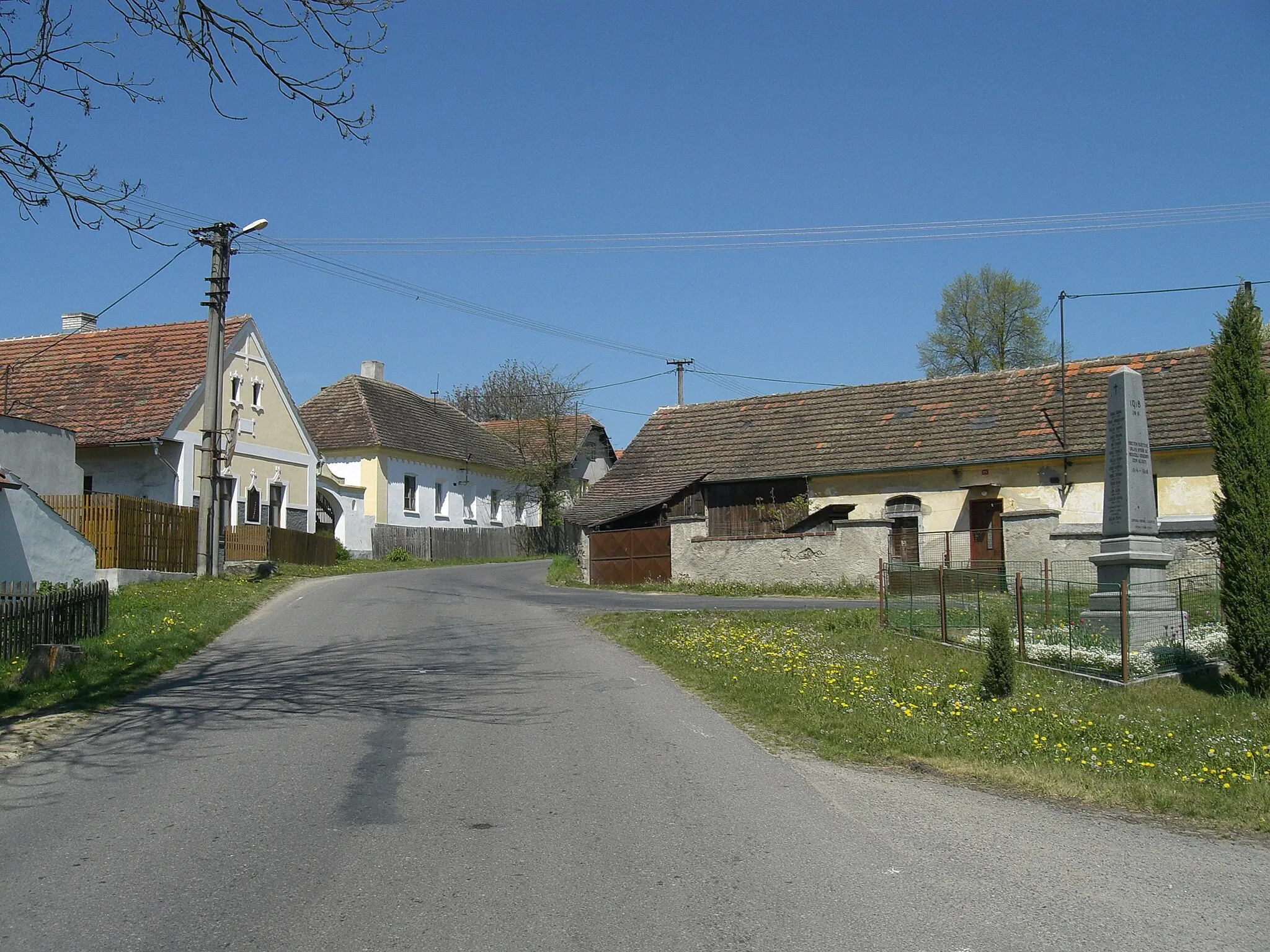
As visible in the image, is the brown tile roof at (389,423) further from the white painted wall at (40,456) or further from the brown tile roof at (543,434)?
the white painted wall at (40,456)

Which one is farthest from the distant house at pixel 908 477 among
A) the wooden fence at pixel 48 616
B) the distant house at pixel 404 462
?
the wooden fence at pixel 48 616

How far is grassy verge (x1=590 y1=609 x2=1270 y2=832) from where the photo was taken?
26.9 feet

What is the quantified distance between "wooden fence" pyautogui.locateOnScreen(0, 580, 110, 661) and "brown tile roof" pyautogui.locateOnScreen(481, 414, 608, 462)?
39.6 meters

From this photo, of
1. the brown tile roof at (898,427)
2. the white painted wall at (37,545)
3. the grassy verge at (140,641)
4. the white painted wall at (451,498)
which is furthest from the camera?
the white painted wall at (451,498)

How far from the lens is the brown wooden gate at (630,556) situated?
29578 mm

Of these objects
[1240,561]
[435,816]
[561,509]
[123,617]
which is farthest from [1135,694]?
[561,509]

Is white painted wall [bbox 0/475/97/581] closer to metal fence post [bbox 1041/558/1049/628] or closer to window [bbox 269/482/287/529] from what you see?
metal fence post [bbox 1041/558/1049/628]

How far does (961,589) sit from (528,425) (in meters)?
41.7

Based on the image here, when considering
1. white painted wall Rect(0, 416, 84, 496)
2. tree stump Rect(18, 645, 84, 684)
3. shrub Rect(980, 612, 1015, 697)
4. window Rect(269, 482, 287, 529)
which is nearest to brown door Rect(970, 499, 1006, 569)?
shrub Rect(980, 612, 1015, 697)

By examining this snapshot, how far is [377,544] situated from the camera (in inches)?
1725

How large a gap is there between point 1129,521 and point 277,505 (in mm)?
27925

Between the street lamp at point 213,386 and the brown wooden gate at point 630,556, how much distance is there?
9.94 metres

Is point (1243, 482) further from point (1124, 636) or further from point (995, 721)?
point (995, 721)

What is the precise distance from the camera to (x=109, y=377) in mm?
32438
